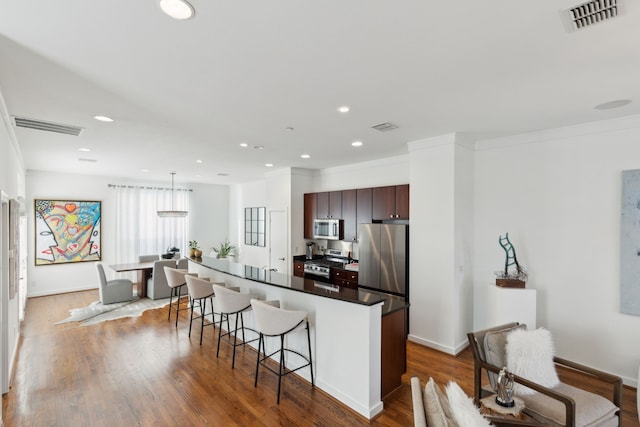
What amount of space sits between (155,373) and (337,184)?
427 cm

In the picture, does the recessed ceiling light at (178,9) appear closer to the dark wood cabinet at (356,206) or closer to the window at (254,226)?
the dark wood cabinet at (356,206)

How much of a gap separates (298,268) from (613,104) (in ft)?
16.5

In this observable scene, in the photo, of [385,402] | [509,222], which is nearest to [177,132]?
[385,402]

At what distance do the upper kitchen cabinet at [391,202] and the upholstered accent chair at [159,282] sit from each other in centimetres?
435

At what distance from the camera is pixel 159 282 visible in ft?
20.2

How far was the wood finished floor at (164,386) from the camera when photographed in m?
2.56

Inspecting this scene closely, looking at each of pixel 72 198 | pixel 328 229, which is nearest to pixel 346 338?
pixel 328 229

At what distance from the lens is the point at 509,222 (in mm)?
3830

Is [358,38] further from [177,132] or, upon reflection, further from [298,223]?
[298,223]

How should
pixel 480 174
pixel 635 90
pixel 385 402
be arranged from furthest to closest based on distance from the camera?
pixel 480 174
pixel 385 402
pixel 635 90

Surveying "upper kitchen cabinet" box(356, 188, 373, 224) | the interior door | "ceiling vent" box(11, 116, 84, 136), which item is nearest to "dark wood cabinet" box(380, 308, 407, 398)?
"upper kitchen cabinet" box(356, 188, 373, 224)

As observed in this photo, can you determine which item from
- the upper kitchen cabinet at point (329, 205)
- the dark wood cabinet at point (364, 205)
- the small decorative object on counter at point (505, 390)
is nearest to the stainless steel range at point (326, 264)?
the upper kitchen cabinet at point (329, 205)

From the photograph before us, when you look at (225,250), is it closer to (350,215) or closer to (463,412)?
(350,215)

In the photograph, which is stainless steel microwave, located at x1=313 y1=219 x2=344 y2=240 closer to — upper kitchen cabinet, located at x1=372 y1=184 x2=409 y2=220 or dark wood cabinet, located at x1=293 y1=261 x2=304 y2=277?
dark wood cabinet, located at x1=293 y1=261 x2=304 y2=277
